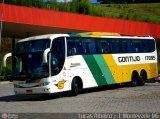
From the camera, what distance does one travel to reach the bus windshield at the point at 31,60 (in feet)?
68.1

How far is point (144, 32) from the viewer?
52.1 metres

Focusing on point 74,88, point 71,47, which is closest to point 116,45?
point 71,47

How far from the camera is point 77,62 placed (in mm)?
22719

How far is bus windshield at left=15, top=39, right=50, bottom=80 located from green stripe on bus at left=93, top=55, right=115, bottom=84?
408 centimetres

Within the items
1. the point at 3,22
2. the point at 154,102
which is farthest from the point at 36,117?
the point at 3,22

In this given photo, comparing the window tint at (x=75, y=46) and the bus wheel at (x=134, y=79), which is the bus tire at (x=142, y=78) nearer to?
the bus wheel at (x=134, y=79)

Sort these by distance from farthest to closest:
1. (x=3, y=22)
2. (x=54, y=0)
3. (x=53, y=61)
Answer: (x=54, y=0) → (x=3, y=22) → (x=53, y=61)

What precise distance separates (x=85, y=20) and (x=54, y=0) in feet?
44.7

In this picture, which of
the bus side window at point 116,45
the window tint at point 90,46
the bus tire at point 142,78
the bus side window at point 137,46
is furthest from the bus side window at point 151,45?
the window tint at point 90,46

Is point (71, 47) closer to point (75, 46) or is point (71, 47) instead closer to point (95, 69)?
point (75, 46)

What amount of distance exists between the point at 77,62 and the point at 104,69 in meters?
2.72

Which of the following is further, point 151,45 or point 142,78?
point 151,45

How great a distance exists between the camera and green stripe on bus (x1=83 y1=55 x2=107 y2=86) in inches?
933

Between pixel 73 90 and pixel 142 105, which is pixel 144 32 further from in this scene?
pixel 142 105
